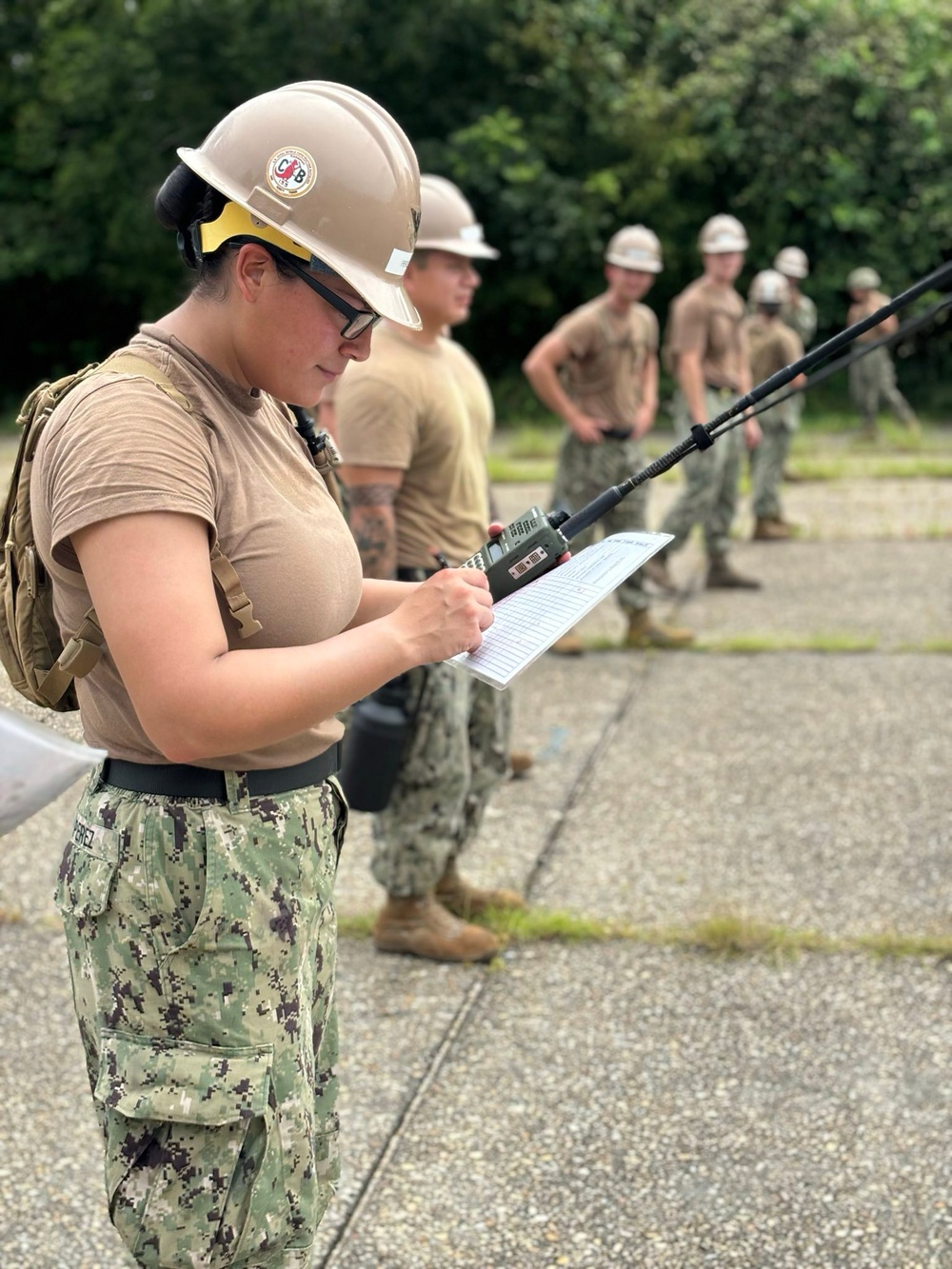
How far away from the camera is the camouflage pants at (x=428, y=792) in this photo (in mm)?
3725

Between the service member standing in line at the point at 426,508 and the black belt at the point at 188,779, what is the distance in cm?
177

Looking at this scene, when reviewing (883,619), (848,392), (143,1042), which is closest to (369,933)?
(143,1042)

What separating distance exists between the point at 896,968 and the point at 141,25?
19.0m

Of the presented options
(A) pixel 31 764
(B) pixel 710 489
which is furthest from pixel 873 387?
(A) pixel 31 764

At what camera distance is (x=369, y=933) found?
13.1 ft

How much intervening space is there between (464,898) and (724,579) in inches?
191

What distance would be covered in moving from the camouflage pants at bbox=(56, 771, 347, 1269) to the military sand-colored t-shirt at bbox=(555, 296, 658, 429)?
5530 millimetres

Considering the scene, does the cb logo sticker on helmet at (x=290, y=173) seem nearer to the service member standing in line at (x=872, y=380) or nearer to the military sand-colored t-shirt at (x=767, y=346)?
the military sand-colored t-shirt at (x=767, y=346)

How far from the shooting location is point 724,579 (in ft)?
28.0

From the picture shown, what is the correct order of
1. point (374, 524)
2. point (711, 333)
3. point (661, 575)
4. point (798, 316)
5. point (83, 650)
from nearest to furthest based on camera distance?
point (83, 650), point (374, 524), point (711, 333), point (661, 575), point (798, 316)

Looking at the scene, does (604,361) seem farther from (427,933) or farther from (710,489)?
(427,933)

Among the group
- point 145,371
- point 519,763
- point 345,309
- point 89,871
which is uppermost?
point 345,309

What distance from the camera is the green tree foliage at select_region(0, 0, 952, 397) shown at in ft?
56.5

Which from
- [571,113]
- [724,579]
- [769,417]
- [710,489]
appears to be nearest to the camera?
[710,489]
